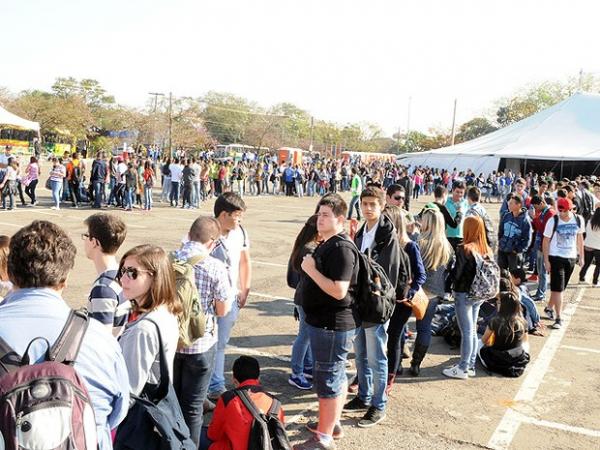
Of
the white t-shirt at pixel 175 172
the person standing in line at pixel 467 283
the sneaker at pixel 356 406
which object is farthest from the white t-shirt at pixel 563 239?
the white t-shirt at pixel 175 172

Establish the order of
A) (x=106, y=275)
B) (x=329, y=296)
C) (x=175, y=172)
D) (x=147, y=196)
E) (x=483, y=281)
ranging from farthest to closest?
(x=175, y=172) < (x=147, y=196) < (x=483, y=281) < (x=329, y=296) < (x=106, y=275)

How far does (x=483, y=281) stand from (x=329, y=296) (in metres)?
2.25

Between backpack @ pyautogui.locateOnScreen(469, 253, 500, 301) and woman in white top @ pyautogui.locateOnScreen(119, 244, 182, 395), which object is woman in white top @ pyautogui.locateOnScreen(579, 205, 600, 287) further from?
woman in white top @ pyautogui.locateOnScreen(119, 244, 182, 395)

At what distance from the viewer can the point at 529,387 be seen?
5.53 meters

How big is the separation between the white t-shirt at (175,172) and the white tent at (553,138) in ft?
61.5

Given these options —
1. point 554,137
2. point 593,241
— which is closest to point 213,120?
point 554,137

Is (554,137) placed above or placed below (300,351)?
above

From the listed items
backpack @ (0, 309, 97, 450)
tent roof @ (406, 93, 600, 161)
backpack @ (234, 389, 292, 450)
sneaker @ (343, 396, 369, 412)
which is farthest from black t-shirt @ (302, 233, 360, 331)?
tent roof @ (406, 93, 600, 161)

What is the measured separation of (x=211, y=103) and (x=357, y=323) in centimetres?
9140

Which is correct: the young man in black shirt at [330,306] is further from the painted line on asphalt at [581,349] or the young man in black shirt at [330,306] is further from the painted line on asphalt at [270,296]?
the painted line on asphalt at [270,296]

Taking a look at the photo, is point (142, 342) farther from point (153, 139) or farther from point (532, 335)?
point (153, 139)

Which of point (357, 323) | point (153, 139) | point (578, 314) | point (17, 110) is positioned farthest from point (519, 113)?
point (357, 323)

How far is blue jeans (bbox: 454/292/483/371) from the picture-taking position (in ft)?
18.1

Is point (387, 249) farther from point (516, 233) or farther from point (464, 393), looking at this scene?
point (516, 233)
